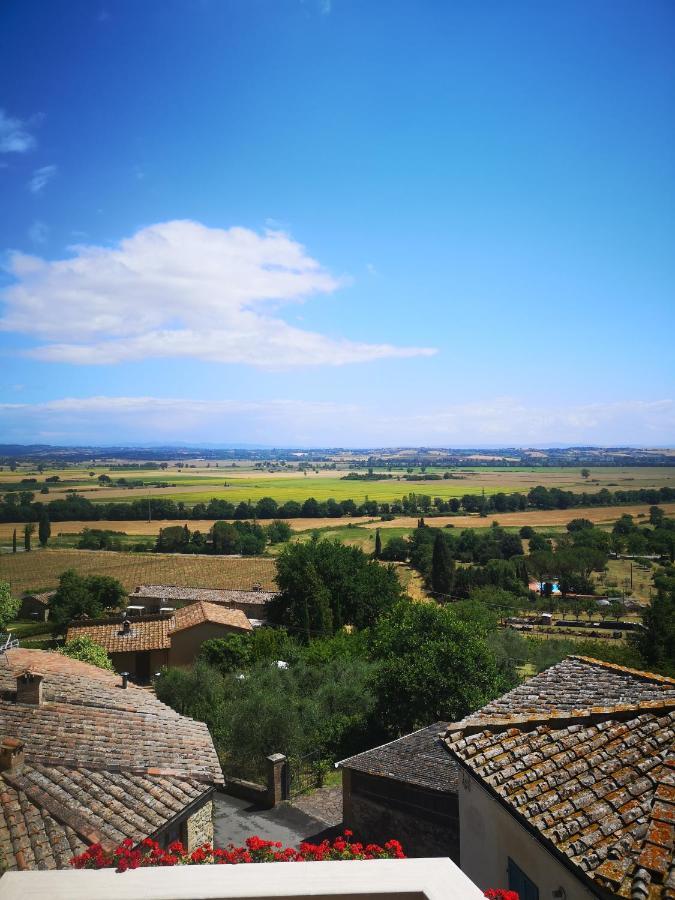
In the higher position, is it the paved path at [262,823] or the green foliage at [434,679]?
the green foliage at [434,679]

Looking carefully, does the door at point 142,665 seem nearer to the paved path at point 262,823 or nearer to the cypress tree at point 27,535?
the paved path at point 262,823

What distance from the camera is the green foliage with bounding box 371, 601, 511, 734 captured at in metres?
18.1

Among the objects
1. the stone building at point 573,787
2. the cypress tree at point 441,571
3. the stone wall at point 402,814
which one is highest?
the stone building at point 573,787

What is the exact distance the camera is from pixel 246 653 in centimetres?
2659

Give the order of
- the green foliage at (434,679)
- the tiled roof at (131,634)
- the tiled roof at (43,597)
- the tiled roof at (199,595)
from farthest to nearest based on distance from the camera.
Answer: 1. the tiled roof at (199,595)
2. the tiled roof at (43,597)
3. the tiled roof at (131,634)
4. the green foliage at (434,679)

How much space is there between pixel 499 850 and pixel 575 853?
1.83 metres

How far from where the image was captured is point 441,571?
58.6m

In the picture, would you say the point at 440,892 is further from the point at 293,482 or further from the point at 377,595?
the point at 293,482

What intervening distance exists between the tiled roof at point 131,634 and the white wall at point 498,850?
→ 24.1m

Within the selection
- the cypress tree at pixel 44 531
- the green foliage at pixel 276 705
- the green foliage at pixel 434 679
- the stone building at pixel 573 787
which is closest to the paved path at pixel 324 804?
the green foliage at pixel 276 705

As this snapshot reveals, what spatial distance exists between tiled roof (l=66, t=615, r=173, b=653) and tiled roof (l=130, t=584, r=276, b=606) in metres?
8.05

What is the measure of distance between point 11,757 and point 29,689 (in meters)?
3.44

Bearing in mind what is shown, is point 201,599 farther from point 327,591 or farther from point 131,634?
point 131,634

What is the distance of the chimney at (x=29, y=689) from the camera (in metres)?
11.1
